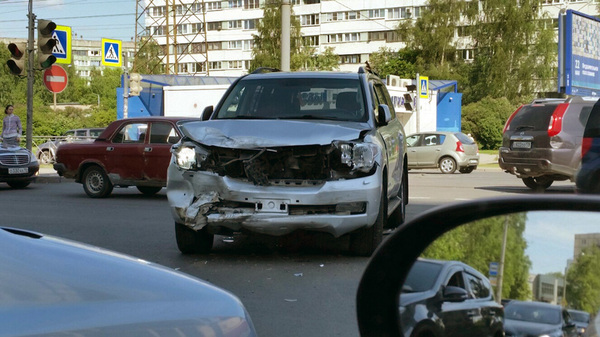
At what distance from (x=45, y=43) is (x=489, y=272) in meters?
17.5

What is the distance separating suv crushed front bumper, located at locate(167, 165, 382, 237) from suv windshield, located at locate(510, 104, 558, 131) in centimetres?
943

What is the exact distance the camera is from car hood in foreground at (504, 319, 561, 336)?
4.87 ft

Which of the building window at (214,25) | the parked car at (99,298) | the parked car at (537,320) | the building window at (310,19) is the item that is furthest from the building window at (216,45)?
the parked car at (537,320)

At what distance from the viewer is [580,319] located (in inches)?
57.3

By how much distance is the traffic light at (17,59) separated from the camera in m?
17.9

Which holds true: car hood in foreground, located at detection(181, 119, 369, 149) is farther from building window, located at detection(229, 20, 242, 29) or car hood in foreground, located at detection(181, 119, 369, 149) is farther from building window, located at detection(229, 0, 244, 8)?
building window, located at detection(229, 20, 242, 29)

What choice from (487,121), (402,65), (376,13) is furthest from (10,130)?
(376,13)

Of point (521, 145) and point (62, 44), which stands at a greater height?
point (62, 44)

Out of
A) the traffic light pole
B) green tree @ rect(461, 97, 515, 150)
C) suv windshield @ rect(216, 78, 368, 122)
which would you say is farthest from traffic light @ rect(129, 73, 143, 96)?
green tree @ rect(461, 97, 515, 150)

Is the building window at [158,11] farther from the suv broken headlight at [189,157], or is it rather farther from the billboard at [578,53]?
the suv broken headlight at [189,157]

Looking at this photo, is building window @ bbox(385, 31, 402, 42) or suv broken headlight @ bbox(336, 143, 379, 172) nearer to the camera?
suv broken headlight @ bbox(336, 143, 379, 172)

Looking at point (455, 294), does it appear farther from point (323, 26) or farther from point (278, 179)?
point (323, 26)

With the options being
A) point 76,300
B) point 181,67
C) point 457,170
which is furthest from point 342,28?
point 76,300

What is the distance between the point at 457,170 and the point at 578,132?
13.0m
